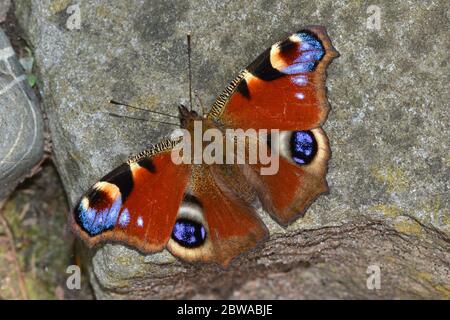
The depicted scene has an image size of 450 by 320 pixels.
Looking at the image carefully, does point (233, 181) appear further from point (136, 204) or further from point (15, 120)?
point (15, 120)

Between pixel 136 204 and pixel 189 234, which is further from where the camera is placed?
pixel 189 234

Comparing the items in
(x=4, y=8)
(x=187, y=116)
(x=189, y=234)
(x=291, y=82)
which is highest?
(x=4, y=8)

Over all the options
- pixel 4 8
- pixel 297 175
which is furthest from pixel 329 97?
pixel 4 8

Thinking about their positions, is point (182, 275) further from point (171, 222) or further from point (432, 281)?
point (432, 281)

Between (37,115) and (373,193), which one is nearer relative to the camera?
(373,193)

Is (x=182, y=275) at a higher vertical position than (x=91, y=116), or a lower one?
lower

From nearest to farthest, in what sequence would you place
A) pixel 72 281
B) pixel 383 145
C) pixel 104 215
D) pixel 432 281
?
1. pixel 104 215
2. pixel 383 145
3. pixel 432 281
4. pixel 72 281

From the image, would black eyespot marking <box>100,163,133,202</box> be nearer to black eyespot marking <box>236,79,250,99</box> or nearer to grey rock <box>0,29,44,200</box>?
black eyespot marking <box>236,79,250,99</box>

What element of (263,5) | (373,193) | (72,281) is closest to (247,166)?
(373,193)
